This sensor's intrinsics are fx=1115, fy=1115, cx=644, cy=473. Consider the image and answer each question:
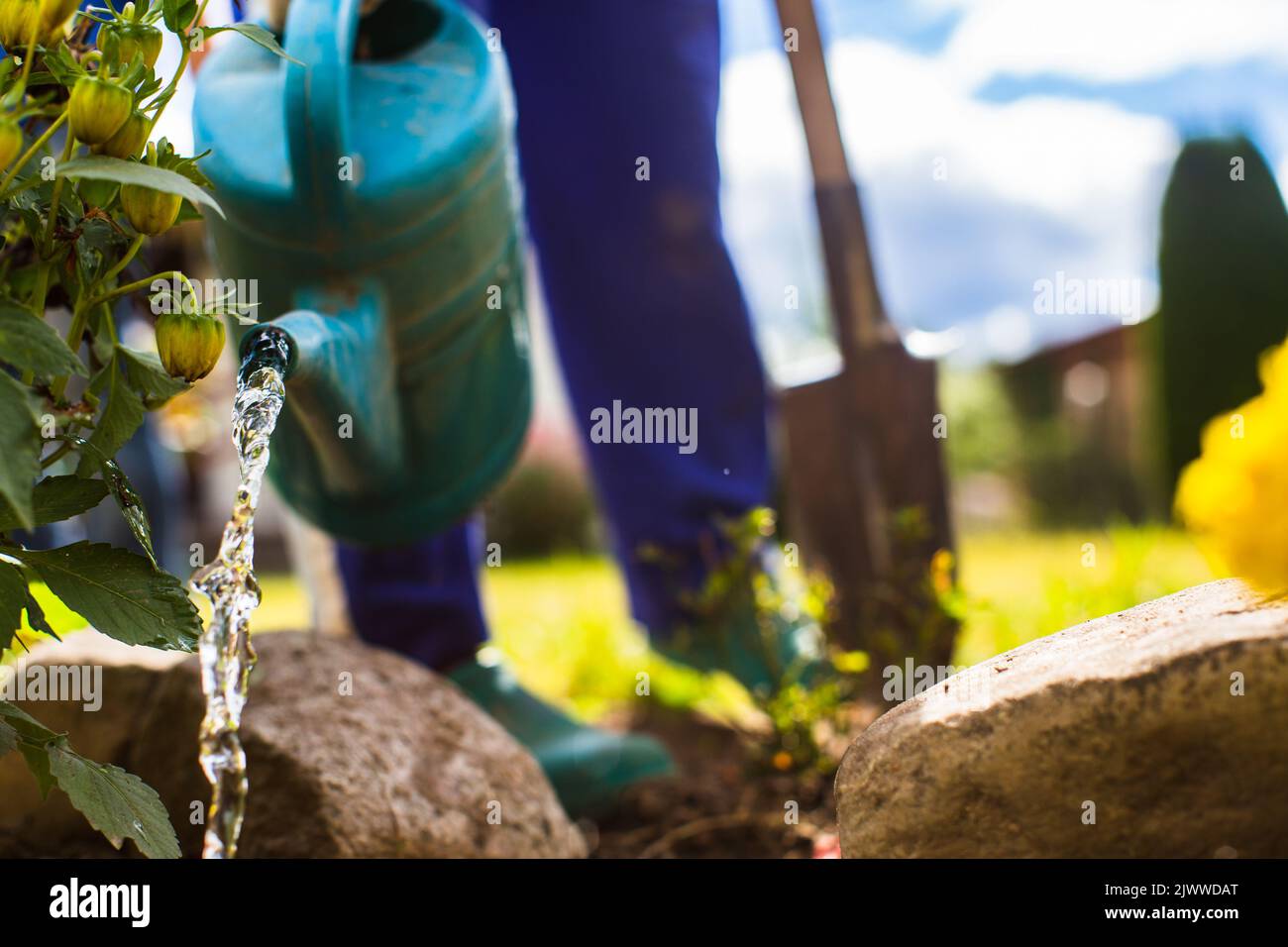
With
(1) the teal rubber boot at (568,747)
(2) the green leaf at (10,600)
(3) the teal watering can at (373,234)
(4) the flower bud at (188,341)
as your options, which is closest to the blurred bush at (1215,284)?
(1) the teal rubber boot at (568,747)

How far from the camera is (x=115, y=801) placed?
0.85 m

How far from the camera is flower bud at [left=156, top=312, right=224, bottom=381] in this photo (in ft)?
2.75

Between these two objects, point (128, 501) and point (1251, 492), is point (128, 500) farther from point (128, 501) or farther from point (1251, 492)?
point (1251, 492)

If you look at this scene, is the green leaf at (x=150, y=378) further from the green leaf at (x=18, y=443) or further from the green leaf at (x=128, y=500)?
the green leaf at (x=18, y=443)

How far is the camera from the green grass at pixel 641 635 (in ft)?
8.03

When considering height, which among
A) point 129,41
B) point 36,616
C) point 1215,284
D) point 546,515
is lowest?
point 36,616

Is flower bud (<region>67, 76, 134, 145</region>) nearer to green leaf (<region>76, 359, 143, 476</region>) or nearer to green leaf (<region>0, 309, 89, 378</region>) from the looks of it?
green leaf (<region>0, 309, 89, 378</region>)

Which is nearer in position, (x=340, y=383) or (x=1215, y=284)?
(x=340, y=383)

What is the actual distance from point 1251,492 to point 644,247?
149 cm

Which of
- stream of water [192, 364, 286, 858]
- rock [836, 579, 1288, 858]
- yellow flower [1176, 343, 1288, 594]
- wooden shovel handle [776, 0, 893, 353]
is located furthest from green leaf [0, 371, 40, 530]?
wooden shovel handle [776, 0, 893, 353]

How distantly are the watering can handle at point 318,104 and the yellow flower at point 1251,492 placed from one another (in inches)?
38.5

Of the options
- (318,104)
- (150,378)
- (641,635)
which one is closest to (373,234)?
(318,104)

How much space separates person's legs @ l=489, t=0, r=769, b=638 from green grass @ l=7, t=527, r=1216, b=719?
0.43m
